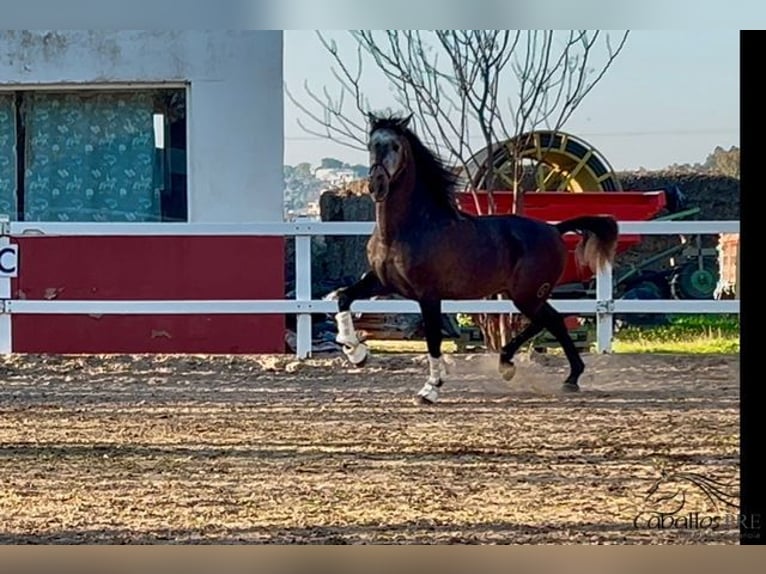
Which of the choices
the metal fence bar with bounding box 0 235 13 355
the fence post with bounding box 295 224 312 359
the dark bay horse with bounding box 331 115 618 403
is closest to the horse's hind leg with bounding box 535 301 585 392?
the dark bay horse with bounding box 331 115 618 403

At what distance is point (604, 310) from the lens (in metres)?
3.77

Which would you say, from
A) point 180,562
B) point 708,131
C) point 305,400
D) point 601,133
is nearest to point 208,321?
→ point 305,400

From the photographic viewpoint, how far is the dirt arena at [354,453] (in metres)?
3.57

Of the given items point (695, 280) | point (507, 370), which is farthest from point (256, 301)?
point (695, 280)

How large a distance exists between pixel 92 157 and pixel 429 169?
0.98m

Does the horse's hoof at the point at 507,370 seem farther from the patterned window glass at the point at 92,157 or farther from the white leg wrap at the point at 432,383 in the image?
the patterned window glass at the point at 92,157

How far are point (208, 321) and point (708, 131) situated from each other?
4.91 feet

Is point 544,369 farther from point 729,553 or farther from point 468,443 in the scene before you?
point 729,553

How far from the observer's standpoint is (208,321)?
143 inches

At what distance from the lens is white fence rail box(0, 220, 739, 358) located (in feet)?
11.9

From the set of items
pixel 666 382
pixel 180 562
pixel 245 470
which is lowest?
pixel 180 562

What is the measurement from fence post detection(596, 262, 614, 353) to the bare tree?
1.63ft

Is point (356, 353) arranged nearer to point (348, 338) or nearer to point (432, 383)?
point (348, 338)

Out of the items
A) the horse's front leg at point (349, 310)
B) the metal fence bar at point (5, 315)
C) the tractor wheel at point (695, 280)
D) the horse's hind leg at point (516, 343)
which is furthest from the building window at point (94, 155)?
the tractor wheel at point (695, 280)
